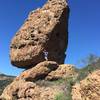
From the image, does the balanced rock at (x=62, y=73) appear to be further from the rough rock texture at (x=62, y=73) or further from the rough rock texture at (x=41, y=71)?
the rough rock texture at (x=41, y=71)

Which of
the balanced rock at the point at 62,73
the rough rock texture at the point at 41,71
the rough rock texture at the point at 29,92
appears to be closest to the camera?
the rough rock texture at the point at 29,92

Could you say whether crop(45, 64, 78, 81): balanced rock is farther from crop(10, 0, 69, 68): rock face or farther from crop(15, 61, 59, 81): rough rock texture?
crop(10, 0, 69, 68): rock face

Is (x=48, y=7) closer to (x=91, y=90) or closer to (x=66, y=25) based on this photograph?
(x=66, y=25)

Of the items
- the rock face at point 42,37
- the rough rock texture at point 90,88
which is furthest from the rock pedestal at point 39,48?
the rough rock texture at point 90,88

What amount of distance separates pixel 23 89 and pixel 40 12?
30.3 ft

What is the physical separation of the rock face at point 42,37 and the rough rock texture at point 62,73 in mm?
2647

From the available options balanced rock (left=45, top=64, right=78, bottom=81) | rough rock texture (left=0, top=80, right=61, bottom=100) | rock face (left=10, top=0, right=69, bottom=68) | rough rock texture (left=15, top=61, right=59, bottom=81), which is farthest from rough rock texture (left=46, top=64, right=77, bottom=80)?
rock face (left=10, top=0, right=69, bottom=68)

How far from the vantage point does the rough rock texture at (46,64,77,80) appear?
32.4 meters

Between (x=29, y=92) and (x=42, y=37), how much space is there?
259 inches

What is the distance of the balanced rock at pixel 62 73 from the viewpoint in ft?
106

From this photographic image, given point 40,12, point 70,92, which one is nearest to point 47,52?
point 40,12

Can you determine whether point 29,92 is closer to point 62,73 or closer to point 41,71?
point 41,71

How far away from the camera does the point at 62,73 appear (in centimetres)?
3266

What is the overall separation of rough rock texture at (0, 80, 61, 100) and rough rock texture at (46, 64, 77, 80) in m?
1.93
